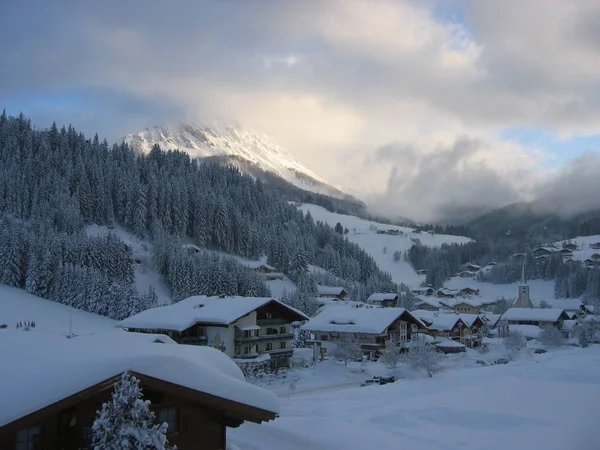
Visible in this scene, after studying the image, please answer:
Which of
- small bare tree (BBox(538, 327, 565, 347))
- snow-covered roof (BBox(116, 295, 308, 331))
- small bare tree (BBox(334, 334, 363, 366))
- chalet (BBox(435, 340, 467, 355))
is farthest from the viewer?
small bare tree (BBox(538, 327, 565, 347))

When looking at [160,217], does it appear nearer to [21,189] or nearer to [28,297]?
[21,189]

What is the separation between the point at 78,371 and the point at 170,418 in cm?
255

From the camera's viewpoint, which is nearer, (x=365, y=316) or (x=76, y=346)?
(x=76, y=346)

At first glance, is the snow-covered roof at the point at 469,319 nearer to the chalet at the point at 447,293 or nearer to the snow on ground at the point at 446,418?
the snow on ground at the point at 446,418

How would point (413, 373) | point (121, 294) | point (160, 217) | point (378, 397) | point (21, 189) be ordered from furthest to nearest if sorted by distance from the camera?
point (160, 217) → point (21, 189) → point (121, 294) → point (413, 373) → point (378, 397)

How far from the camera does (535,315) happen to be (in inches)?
4377

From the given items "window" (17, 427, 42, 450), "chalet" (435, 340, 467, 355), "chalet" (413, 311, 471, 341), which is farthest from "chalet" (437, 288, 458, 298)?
"window" (17, 427, 42, 450)

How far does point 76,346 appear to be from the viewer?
1195 centimetres

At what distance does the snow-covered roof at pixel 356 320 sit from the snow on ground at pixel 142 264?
32.1 meters

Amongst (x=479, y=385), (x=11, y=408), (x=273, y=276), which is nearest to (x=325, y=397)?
(x=479, y=385)

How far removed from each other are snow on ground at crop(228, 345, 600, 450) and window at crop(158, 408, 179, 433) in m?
6.76

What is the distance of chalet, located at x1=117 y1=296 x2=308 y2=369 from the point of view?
189 feet

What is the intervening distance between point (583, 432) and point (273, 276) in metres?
108

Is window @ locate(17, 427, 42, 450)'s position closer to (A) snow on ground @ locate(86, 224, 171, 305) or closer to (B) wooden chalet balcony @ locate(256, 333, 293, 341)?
(B) wooden chalet balcony @ locate(256, 333, 293, 341)
